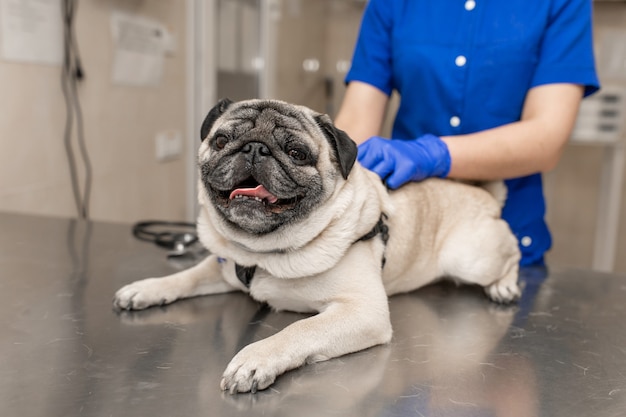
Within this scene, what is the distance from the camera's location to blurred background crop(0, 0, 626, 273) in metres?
1.83

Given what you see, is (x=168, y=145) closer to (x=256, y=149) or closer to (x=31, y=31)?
(x=31, y=31)

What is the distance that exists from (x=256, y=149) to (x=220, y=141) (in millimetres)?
97

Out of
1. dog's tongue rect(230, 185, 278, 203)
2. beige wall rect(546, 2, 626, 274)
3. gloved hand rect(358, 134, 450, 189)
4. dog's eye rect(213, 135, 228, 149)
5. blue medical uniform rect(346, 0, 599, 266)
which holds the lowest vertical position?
beige wall rect(546, 2, 626, 274)

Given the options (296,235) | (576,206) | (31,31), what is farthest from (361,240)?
(576,206)

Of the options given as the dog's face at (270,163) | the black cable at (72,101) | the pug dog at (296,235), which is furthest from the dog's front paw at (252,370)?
the black cable at (72,101)

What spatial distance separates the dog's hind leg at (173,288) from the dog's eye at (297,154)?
0.32 metres

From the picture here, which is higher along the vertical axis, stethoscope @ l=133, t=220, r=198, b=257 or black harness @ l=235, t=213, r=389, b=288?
black harness @ l=235, t=213, r=389, b=288

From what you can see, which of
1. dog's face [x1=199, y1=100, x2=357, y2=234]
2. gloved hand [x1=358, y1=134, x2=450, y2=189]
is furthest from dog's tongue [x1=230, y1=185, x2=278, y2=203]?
gloved hand [x1=358, y1=134, x2=450, y2=189]

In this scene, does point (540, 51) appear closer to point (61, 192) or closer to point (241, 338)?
point (241, 338)

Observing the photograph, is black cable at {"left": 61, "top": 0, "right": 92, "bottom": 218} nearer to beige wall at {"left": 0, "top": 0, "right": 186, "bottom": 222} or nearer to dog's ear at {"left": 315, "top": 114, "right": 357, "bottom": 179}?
beige wall at {"left": 0, "top": 0, "right": 186, "bottom": 222}

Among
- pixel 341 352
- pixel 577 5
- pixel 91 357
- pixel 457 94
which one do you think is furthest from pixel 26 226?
pixel 577 5

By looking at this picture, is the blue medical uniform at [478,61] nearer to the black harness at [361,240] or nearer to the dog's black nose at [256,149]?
the black harness at [361,240]

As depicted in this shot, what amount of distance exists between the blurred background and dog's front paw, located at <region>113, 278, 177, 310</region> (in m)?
Answer: 0.89

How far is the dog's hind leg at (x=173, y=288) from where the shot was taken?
1.08 m
